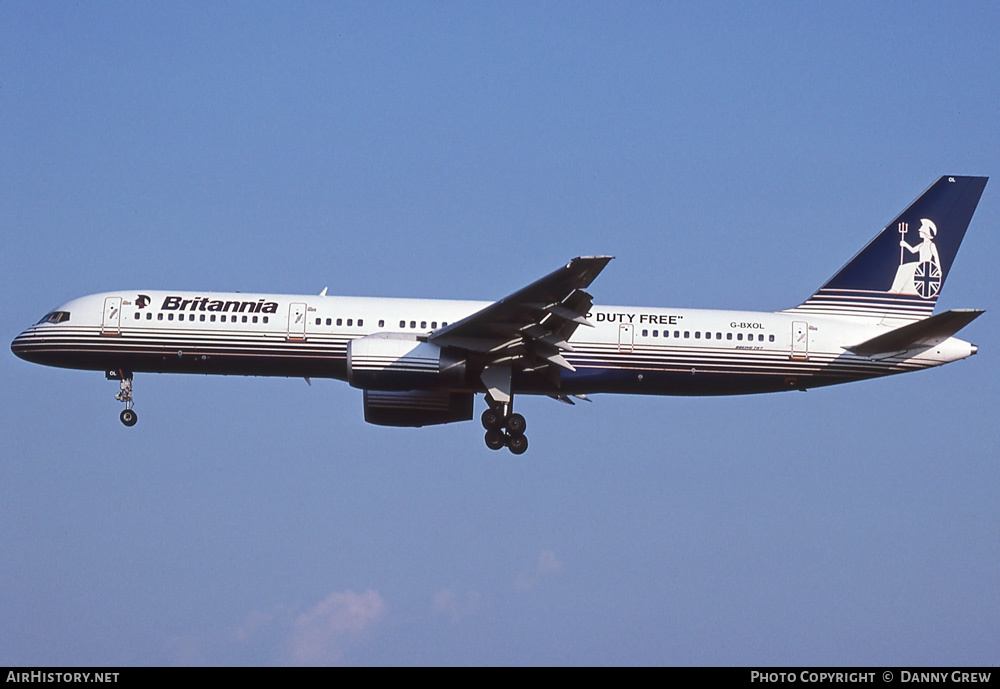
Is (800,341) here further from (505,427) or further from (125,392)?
(125,392)

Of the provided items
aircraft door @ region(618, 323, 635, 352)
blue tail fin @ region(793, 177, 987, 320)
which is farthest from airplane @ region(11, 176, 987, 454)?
blue tail fin @ region(793, 177, 987, 320)

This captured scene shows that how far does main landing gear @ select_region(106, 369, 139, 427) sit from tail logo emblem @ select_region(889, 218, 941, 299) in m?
22.8

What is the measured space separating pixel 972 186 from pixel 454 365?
681 inches

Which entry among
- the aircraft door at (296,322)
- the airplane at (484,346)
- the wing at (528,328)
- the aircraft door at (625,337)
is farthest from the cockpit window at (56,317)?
the aircraft door at (625,337)

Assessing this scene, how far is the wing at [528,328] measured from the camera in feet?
119

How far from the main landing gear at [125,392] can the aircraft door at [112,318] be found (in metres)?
1.23

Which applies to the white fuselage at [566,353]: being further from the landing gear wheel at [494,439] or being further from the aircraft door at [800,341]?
the landing gear wheel at [494,439]

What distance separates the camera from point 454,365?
3909 centimetres

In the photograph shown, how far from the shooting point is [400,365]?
1519 inches

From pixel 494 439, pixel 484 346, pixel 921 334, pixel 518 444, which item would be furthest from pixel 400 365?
pixel 921 334

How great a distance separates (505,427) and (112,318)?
11.8m
